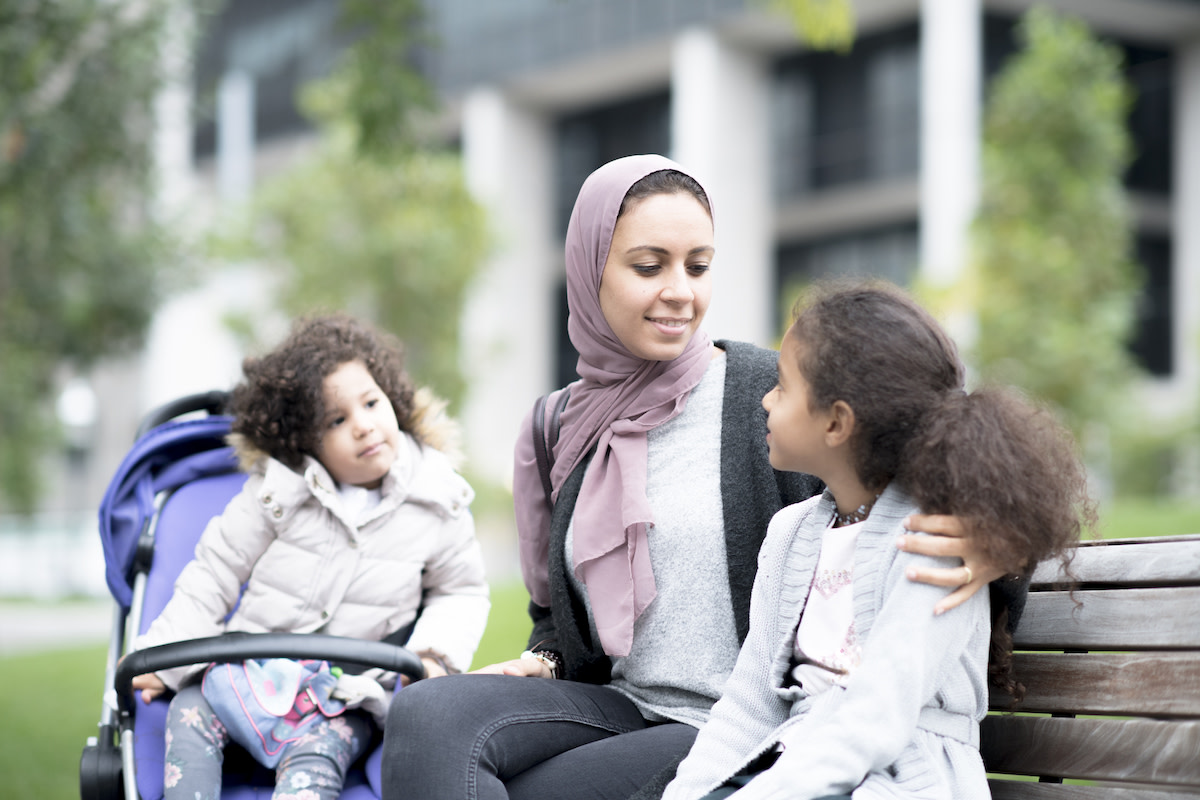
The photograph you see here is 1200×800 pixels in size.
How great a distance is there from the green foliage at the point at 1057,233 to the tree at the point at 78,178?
26.3ft

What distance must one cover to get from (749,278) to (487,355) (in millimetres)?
5135

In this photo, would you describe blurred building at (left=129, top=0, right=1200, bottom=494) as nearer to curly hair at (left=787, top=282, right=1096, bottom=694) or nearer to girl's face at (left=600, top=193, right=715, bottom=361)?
girl's face at (left=600, top=193, right=715, bottom=361)

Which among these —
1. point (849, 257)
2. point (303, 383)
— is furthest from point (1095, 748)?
point (849, 257)

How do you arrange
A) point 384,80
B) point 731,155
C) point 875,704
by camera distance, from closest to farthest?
point 875,704, point 384,80, point 731,155

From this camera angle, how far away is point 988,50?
770 inches

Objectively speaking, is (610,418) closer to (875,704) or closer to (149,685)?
(875,704)

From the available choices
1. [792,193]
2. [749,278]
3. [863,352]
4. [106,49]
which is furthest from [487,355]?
[863,352]

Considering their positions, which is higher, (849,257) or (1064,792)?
(849,257)

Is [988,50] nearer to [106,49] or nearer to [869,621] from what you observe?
[106,49]

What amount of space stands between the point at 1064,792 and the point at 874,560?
1.79 ft

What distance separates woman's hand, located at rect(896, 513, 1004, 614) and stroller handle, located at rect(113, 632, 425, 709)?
1172mm

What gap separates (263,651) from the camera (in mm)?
2555

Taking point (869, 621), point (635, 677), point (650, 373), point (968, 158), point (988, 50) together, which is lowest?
point (635, 677)

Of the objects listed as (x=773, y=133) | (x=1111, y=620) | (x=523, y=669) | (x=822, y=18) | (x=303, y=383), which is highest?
(x=773, y=133)
